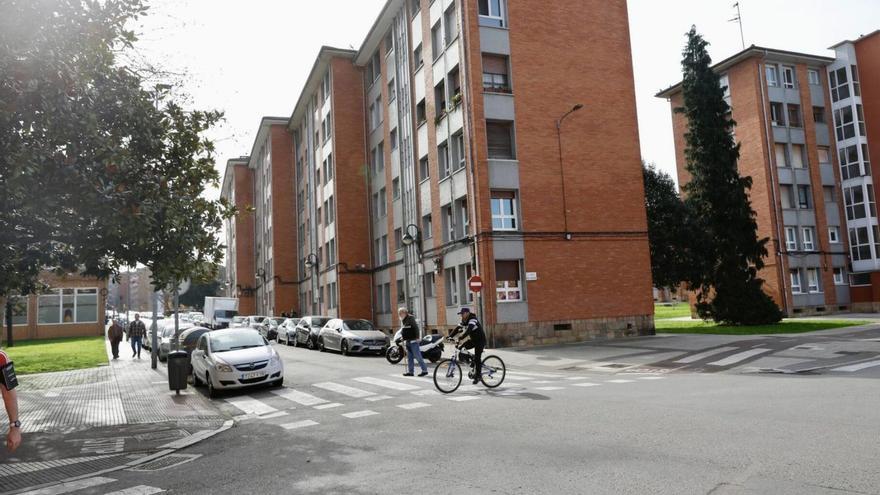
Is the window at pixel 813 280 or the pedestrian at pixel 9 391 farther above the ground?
the window at pixel 813 280

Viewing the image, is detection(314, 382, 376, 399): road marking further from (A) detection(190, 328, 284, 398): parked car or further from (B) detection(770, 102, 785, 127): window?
(B) detection(770, 102, 785, 127): window

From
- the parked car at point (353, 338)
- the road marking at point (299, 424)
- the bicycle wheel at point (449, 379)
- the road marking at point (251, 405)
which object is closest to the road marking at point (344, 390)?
the bicycle wheel at point (449, 379)

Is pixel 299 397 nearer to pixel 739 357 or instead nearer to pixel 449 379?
pixel 449 379

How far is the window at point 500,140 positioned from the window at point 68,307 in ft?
130

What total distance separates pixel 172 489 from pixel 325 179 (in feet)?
123

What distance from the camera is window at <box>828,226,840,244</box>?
1613 inches

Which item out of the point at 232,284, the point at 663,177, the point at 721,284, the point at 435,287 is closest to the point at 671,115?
the point at 663,177

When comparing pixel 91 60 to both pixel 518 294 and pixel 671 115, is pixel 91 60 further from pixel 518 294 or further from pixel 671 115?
pixel 671 115

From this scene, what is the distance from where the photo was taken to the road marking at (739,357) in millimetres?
15742

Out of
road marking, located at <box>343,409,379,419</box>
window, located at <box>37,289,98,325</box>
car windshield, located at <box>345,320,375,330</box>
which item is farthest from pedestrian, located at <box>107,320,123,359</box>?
window, located at <box>37,289,98,325</box>

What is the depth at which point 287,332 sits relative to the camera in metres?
31.6

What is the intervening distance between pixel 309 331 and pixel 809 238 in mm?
32176

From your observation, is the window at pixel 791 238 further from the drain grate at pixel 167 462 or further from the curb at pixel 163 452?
the drain grate at pixel 167 462

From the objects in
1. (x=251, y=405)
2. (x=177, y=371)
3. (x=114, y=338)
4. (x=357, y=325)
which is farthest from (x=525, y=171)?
(x=114, y=338)
